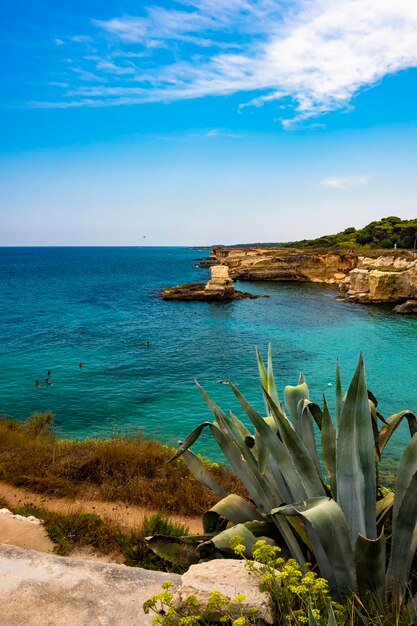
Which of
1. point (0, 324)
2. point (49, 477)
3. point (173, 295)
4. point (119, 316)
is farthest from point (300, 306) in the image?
point (49, 477)

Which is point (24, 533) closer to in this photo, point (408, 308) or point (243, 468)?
point (243, 468)

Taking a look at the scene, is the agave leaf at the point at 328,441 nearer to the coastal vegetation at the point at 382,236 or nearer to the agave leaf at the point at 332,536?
the agave leaf at the point at 332,536

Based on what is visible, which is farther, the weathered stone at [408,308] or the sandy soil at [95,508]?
the weathered stone at [408,308]

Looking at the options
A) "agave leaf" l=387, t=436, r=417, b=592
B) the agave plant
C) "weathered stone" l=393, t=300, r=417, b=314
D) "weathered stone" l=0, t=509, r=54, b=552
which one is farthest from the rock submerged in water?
"agave leaf" l=387, t=436, r=417, b=592

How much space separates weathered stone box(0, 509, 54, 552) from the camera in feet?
14.1

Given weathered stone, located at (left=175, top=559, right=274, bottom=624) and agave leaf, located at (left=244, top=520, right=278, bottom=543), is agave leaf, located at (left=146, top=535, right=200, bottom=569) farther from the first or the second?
weathered stone, located at (left=175, top=559, right=274, bottom=624)

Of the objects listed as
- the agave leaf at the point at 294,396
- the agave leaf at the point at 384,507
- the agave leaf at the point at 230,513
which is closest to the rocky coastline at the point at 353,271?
the agave leaf at the point at 294,396

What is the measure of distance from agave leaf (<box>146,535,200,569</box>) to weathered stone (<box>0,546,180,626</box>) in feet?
1.71

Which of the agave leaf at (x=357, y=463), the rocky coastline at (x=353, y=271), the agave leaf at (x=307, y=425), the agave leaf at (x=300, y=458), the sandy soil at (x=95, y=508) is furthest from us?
the rocky coastline at (x=353, y=271)

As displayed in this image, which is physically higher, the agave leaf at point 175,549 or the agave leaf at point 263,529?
the agave leaf at point 263,529

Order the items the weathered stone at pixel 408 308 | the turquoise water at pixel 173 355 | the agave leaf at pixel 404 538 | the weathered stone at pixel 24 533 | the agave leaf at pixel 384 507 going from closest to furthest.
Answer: the agave leaf at pixel 404 538 → the agave leaf at pixel 384 507 → the weathered stone at pixel 24 533 → the turquoise water at pixel 173 355 → the weathered stone at pixel 408 308

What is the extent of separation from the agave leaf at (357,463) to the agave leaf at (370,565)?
205mm

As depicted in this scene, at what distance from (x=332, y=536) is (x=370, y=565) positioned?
26 centimetres

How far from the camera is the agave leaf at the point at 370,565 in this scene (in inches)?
90.9
